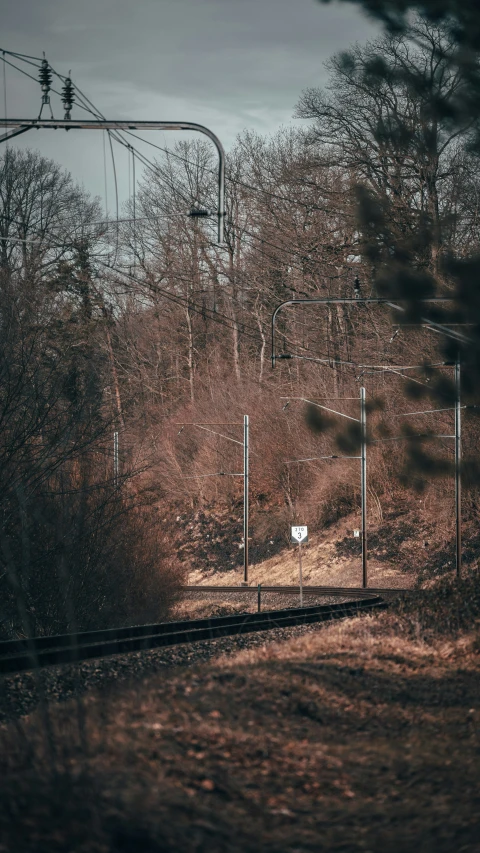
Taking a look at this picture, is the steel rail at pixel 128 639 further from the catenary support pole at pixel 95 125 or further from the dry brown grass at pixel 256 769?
Answer: the catenary support pole at pixel 95 125

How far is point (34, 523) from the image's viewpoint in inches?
922

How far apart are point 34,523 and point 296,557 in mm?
26154

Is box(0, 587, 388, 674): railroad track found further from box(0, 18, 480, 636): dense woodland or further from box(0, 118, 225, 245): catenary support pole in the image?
box(0, 118, 225, 245): catenary support pole

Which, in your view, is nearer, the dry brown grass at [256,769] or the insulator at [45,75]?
the dry brown grass at [256,769]

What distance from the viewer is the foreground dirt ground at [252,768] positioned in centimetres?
532

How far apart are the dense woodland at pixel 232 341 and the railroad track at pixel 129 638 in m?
1.17

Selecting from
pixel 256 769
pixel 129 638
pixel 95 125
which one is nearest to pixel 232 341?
pixel 129 638

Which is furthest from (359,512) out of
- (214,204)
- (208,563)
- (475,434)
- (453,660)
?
(453,660)

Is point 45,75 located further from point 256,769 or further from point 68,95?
point 256,769

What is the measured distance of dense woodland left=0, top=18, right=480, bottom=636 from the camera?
14.8 meters

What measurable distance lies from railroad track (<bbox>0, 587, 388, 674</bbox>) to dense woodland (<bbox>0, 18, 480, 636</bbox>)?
1165 mm

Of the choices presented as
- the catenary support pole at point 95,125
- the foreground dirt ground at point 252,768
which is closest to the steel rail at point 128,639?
the foreground dirt ground at point 252,768

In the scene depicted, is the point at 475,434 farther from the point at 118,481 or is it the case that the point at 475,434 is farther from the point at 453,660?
the point at 453,660

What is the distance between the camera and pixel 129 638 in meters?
17.5
